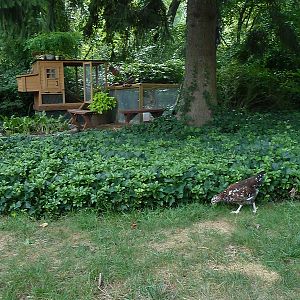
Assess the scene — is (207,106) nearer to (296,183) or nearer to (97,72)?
(296,183)

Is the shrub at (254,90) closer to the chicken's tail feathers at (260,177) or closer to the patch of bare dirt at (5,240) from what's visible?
the chicken's tail feathers at (260,177)

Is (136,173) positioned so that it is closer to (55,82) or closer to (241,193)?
(241,193)

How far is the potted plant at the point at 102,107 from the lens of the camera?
9633mm

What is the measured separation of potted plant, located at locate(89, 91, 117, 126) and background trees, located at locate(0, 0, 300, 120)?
42.8 inches

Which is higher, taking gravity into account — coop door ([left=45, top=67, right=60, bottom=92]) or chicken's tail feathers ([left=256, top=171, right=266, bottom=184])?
coop door ([left=45, top=67, right=60, bottom=92])

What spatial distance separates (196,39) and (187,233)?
14.9 feet

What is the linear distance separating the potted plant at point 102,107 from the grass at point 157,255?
6274 millimetres

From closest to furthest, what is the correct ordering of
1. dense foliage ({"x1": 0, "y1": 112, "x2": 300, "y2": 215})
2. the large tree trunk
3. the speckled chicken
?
the speckled chicken → dense foliage ({"x1": 0, "y1": 112, "x2": 300, "y2": 215}) → the large tree trunk

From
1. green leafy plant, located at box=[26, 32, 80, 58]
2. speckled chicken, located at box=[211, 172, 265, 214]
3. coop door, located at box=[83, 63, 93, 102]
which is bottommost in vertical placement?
speckled chicken, located at box=[211, 172, 265, 214]

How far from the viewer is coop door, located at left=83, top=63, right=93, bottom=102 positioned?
33.2 ft

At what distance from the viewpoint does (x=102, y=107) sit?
9.65m

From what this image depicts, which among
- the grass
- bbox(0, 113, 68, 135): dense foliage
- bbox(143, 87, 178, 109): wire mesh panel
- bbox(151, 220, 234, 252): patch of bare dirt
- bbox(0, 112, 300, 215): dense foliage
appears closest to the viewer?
the grass

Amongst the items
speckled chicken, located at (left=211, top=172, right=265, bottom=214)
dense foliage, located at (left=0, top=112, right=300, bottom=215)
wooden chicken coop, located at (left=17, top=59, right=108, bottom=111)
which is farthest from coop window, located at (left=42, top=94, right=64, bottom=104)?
speckled chicken, located at (left=211, top=172, right=265, bottom=214)

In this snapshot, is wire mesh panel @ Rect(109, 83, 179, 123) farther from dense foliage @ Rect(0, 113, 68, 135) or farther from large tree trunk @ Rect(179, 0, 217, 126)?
large tree trunk @ Rect(179, 0, 217, 126)
